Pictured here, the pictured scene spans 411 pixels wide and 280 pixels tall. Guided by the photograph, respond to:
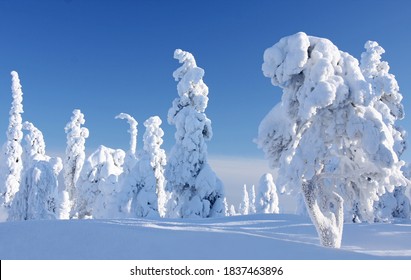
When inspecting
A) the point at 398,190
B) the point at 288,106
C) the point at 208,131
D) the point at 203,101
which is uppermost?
the point at 203,101

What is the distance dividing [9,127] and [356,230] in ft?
117

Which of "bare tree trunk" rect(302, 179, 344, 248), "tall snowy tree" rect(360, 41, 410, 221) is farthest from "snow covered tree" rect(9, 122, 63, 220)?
"tall snowy tree" rect(360, 41, 410, 221)

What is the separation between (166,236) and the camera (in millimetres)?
8594

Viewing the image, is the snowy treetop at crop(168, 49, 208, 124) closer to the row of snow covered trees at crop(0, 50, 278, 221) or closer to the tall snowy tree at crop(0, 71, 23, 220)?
the row of snow covered trees at crop(0, 50, 278, 221)

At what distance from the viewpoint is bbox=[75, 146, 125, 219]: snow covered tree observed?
34.7 m

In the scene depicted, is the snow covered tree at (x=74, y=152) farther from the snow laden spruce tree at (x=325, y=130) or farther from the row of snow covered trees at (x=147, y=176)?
the snow laden spruce tree at (x=325, y=130)

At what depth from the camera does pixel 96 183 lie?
36.6 m

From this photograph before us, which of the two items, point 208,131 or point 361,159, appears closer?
point 361,159

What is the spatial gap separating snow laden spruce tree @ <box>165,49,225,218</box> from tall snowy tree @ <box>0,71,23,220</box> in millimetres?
20182

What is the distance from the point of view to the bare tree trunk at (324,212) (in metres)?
9.87

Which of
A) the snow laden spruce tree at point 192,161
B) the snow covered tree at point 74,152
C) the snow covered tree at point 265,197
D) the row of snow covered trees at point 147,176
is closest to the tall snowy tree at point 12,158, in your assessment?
the row of snow covered trees at point 147,176

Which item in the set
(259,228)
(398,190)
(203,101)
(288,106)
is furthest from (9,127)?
(398,190)
